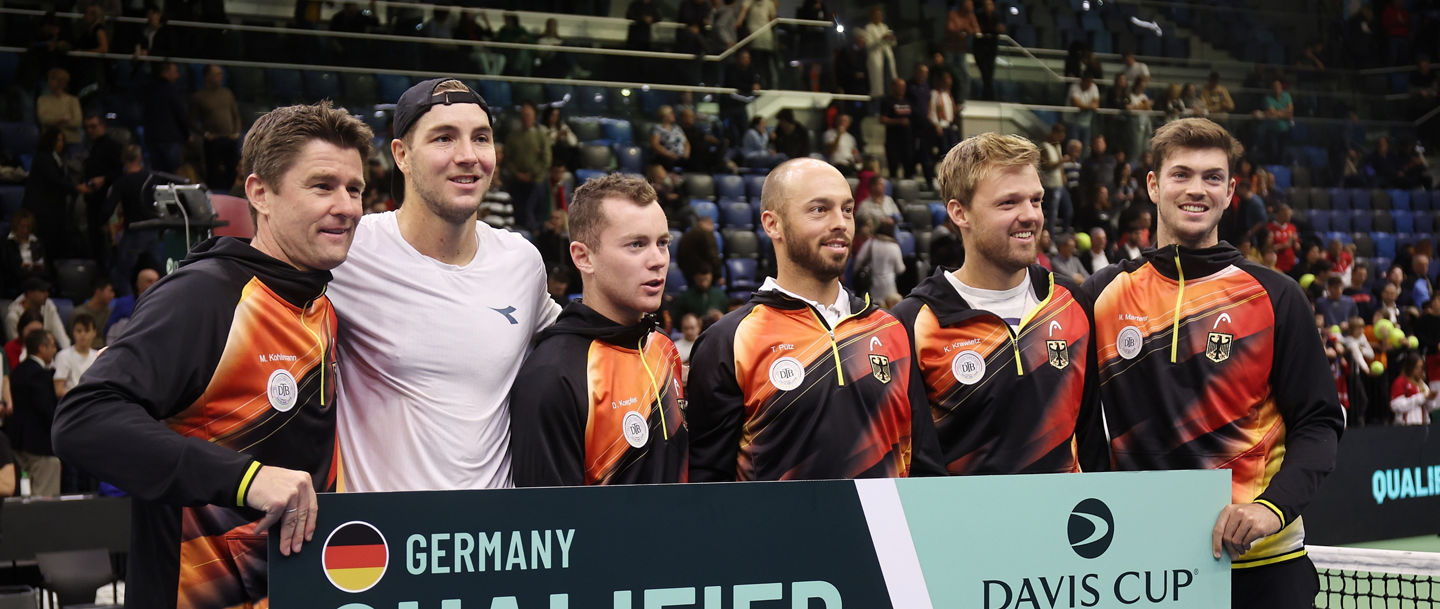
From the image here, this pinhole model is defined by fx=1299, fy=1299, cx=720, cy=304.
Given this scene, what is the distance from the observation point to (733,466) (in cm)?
409

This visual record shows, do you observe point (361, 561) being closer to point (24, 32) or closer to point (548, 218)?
point (548, 218)

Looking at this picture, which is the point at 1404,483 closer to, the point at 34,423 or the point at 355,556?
the point at 355,556

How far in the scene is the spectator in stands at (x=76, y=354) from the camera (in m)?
11.0

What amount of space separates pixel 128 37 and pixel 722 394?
1263 centimetres

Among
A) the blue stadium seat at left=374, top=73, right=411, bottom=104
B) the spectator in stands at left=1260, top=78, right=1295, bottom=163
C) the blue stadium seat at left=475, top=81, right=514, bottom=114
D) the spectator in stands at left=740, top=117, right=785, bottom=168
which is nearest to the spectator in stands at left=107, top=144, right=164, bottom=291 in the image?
the blue stadium seat at left=374, top=73, right=411, bottom=104

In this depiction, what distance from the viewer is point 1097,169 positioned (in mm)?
18688

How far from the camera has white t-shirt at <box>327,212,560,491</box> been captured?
369 cm

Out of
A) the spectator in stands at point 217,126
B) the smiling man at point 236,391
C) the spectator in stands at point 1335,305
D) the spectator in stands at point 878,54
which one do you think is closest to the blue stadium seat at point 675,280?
the spectator in stands at point 878,54

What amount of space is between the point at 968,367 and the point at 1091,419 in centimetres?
54

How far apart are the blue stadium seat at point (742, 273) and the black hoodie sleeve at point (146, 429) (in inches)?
495

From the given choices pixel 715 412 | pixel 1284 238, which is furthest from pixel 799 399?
pixel 1284 238

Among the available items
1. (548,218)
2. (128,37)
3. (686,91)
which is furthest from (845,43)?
(128,37)

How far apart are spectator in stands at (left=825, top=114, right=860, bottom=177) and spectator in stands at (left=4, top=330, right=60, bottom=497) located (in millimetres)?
9996

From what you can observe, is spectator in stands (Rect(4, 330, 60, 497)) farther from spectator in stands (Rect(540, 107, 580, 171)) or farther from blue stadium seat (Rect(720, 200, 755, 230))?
blue stadium seat (Rect(720, 200, 755, 230))
